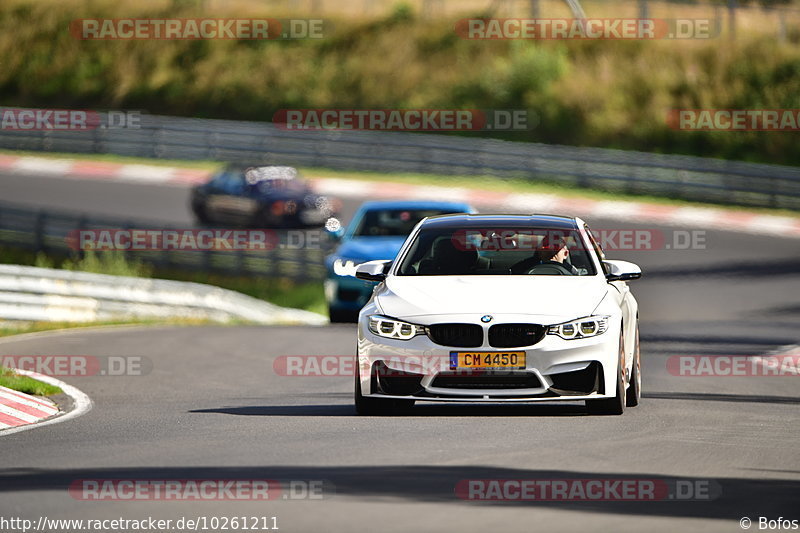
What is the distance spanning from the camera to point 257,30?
2174 inches

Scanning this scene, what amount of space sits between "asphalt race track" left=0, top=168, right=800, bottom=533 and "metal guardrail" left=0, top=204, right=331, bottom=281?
1025 centimetres

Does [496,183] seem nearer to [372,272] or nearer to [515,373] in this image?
[372,272]

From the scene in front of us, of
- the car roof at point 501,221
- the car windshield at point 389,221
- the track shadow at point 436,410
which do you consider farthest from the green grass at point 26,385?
the car windshield at point 389,221

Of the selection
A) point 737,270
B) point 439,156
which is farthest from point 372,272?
point 439,156

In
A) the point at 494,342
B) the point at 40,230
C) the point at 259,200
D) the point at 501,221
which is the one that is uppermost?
the point at 259,200

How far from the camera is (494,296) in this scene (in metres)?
10.8

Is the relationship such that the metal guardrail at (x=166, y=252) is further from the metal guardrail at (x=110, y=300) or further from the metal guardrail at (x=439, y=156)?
the metal guardrail at (x=439, y=156)

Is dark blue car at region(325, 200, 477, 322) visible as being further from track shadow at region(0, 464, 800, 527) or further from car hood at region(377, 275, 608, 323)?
track shadow at region(0, 464, 800, 527)

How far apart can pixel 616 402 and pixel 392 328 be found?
1659 millimetres

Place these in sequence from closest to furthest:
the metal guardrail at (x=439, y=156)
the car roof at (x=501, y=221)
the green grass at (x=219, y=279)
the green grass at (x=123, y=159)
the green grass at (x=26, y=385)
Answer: the car roof at (x=501, y=221) → the green grass at (x=26, y=385) → the green grass at (x=219, y=279) → the metal guardrail at (x=439, y=156) → the green grass at (x=123, y=159)

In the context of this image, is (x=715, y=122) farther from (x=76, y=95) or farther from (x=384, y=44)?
(x=76, y=95)

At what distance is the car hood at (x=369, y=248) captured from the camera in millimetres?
18797

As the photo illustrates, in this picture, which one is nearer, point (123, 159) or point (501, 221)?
point (501, 221)

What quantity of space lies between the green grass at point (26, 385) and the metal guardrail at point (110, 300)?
786cm
